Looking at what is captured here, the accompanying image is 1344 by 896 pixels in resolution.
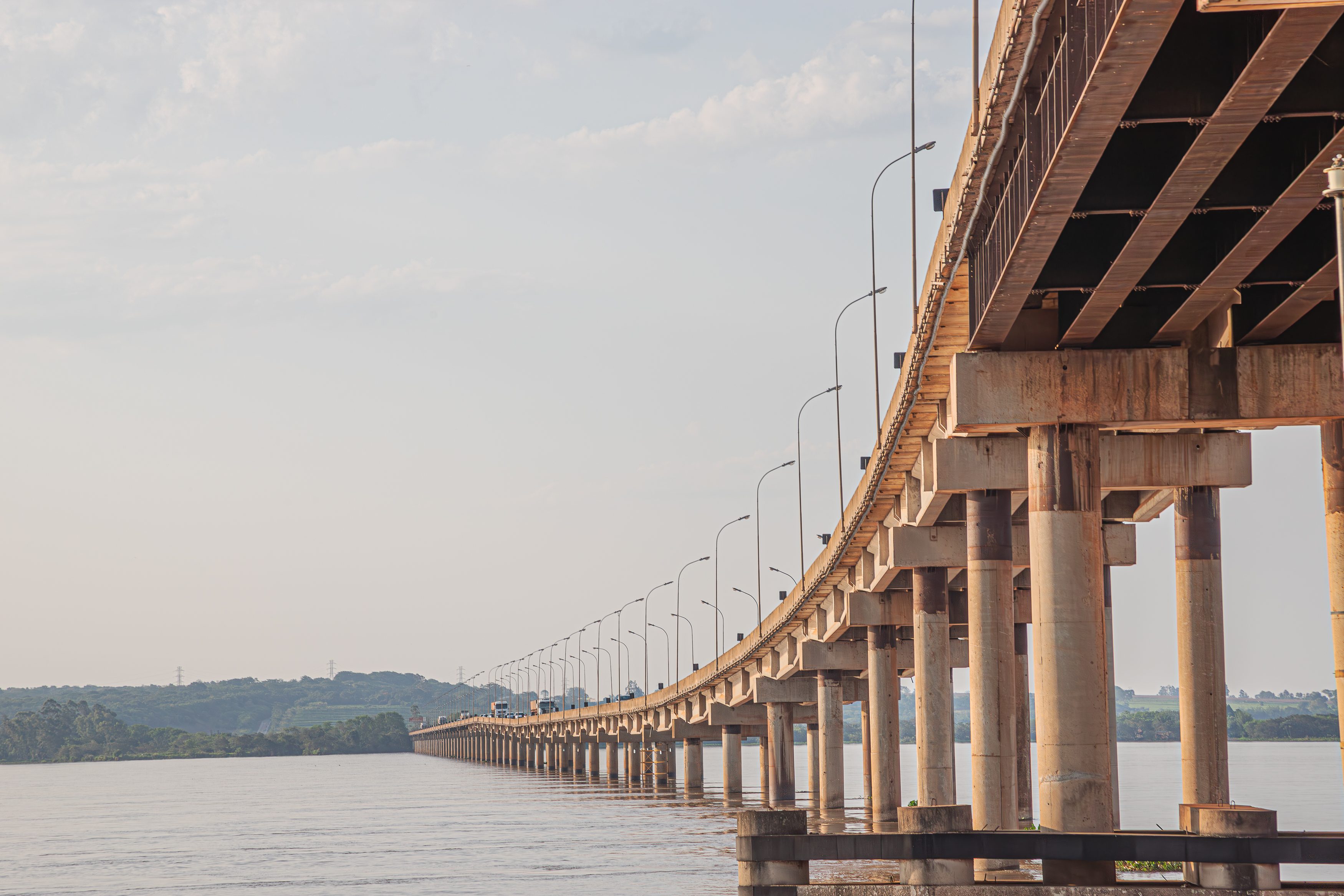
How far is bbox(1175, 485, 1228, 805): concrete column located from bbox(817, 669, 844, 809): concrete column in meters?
36.0

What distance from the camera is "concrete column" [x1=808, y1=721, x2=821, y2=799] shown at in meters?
79.4

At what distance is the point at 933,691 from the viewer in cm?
4625

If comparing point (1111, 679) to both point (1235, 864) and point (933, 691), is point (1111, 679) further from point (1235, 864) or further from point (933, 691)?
point (1235, 864)

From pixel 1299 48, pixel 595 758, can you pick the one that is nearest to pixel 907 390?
pixel 1299 48

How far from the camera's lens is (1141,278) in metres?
25.2

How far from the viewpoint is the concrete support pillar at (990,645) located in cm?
3597

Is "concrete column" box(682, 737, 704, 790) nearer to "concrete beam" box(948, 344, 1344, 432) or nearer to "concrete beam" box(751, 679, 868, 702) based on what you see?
"concrete beam" box(751, 679, 868, 702)

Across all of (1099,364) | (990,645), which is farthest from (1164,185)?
(990,645)

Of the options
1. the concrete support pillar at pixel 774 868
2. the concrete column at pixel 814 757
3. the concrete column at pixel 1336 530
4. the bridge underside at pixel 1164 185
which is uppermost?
the bridge underside at pixel 1164 185

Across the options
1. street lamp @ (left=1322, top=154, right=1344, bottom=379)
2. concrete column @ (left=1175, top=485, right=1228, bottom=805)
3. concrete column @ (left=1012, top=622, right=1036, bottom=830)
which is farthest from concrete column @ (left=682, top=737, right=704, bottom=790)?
street lamp @ (left=1322, top=154, right=1344, bottom=379)

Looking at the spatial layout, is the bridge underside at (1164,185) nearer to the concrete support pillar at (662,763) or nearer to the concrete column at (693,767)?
the concrete column at (693,767)

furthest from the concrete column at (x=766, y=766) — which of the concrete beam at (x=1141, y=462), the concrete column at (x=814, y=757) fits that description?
the concrete beam at (x=1141, y=462)

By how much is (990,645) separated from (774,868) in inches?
489

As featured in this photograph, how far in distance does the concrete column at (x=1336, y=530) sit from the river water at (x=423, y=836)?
1180 centimetres
